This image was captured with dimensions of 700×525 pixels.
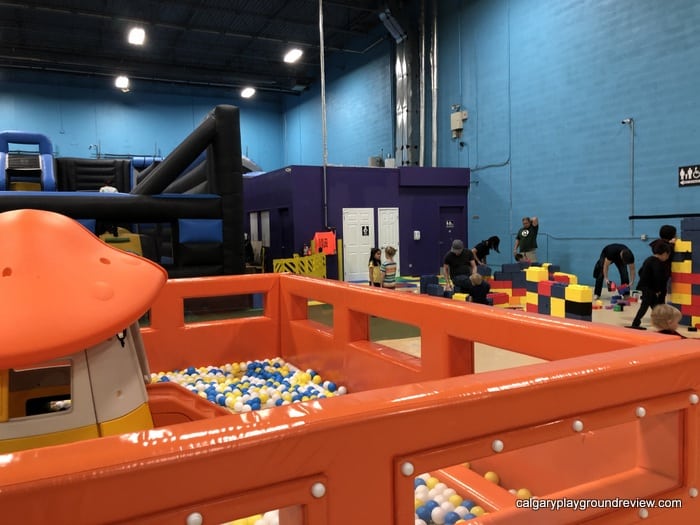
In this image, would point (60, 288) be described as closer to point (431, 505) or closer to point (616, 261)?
point (431, 505)

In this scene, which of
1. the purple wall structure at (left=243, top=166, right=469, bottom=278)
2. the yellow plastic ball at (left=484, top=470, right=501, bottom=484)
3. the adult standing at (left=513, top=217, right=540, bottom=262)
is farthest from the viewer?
the purple wall structure at (left=243, top=166, right=469, bottom=278)

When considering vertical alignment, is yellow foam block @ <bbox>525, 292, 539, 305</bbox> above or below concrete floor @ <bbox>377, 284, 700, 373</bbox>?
above

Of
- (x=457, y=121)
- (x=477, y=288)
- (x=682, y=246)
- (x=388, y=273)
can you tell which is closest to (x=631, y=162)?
(x=682, y=246)

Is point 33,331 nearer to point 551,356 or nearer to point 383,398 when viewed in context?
point 383,398

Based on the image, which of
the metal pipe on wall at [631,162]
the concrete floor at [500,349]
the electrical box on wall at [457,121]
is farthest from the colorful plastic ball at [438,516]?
the electrical box on wall at [457,121]

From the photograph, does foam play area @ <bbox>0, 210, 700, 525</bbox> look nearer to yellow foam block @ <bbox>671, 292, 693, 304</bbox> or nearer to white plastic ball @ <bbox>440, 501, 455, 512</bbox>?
white plastic ball @ <bbox>440, 501, 455, 512</bbox>

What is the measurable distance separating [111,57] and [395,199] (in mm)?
9740

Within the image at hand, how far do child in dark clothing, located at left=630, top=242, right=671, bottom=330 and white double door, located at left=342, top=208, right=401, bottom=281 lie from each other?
659cm

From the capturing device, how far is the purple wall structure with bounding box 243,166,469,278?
36.2 feet

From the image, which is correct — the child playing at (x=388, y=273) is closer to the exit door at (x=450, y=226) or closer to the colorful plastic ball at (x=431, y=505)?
the exit door at (x=450, y=226)

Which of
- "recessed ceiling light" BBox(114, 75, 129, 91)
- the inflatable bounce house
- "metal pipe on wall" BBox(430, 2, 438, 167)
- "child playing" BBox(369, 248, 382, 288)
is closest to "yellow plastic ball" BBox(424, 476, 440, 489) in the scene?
the inflatable bounce house

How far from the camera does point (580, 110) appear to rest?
9.33 meters

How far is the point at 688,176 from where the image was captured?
773 centimetres

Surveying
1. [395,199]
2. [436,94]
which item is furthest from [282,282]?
[436,94]
